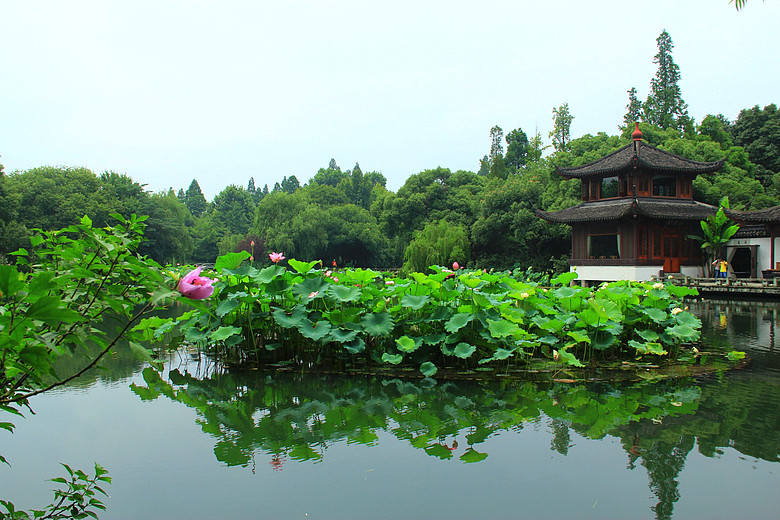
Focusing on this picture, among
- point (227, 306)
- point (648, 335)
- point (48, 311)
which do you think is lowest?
point (648, 335)

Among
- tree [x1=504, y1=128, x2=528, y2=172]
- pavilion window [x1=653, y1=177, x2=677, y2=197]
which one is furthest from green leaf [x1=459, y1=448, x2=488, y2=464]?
tree [x1=504, y1=128, x2=528, y2=172]

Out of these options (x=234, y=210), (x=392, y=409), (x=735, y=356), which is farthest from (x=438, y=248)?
(x=234, y=210)

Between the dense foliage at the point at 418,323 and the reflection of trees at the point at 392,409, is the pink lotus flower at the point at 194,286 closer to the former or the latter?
the reflection of trees at the point at 392,409

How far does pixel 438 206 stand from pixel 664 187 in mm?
10283

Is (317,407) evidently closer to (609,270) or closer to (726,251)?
(609,270)

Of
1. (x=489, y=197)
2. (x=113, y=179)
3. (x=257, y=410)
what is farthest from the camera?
(x=113, y=179)

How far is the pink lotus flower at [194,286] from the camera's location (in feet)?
5.07

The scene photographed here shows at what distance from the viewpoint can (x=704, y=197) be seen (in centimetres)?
2017

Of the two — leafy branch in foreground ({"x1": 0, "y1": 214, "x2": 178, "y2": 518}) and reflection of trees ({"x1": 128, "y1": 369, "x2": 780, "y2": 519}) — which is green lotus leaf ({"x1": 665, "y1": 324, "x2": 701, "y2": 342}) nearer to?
reflection of trees ({"x1": 128, "y1": 369, "x2": 780, "y2": 519})

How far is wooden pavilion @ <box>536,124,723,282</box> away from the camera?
17234 mm

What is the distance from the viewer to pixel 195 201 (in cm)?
6122

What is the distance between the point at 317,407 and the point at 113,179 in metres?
30.4

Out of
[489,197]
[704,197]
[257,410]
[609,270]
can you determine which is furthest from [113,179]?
[257,410]

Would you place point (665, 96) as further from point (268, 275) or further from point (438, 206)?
point (268, 275)
